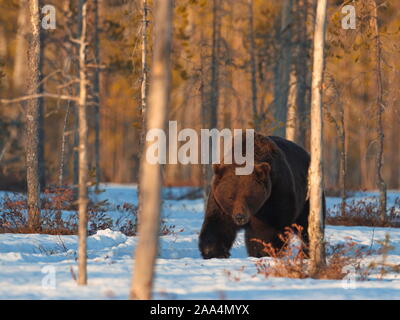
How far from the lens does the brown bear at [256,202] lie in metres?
9.32

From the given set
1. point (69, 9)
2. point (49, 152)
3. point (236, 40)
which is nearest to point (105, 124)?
point (49, 152)

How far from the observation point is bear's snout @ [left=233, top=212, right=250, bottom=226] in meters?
9.06

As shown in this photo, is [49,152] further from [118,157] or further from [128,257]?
[128,257]

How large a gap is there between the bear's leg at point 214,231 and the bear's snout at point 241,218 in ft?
2.10

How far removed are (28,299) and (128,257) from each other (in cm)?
334

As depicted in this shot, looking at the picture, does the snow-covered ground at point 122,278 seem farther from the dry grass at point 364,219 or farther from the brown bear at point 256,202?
the dry grass at point 364,219

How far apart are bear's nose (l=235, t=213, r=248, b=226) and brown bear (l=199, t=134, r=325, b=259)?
0.12 metres

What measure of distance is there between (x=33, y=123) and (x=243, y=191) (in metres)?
4.13

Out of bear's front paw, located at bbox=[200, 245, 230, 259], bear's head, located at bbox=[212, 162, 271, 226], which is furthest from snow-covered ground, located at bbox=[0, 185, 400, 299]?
bear's head, located at bbox=[212, 162, 271, 226]

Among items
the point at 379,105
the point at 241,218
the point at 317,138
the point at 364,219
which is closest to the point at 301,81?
the point at 379,105

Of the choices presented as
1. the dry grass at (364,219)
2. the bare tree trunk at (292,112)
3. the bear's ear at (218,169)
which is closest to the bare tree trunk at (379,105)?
the dry grass at (364,219)

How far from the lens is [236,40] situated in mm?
41094

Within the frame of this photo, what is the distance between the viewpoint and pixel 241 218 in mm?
9062

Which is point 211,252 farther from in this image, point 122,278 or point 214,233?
point 122,278
